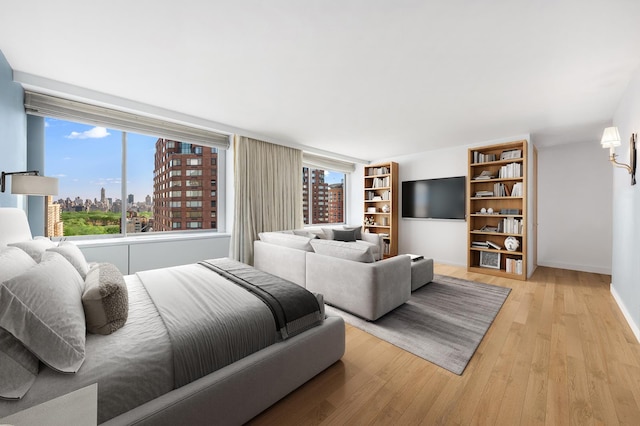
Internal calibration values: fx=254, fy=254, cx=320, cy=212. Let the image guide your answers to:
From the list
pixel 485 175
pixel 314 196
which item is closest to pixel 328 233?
pixel 314 196

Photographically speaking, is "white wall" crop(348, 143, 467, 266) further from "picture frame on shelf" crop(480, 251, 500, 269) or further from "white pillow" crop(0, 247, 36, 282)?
"white pillow" crop(0, 247, 36, 282)

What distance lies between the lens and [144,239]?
353 centimetres

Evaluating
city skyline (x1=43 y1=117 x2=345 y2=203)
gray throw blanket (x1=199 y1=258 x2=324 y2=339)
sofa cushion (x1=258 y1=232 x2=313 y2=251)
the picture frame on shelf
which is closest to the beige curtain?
sofa cushion (x1=258 y1=232 x2=313 y2=251)

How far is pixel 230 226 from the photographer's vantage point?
442cm

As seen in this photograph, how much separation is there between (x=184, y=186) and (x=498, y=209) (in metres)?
5.54

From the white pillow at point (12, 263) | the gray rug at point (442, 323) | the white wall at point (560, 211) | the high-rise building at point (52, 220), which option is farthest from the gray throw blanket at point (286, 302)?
the white wall at point (560, 211)

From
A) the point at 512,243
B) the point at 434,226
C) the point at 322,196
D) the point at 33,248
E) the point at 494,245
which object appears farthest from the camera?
the point at 322,196

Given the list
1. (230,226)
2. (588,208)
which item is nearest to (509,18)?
(230,226)

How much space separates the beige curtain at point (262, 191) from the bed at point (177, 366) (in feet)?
7.89

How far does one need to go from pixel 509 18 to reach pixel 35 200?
4.79 meters

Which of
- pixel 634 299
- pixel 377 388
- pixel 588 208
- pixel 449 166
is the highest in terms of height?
pixel 449 166

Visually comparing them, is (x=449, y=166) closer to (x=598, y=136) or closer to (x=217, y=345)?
(x=598, y=136)

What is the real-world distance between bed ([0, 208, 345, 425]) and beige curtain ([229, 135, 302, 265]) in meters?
2.40

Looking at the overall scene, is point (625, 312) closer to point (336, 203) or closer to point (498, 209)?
point (498, 209)
